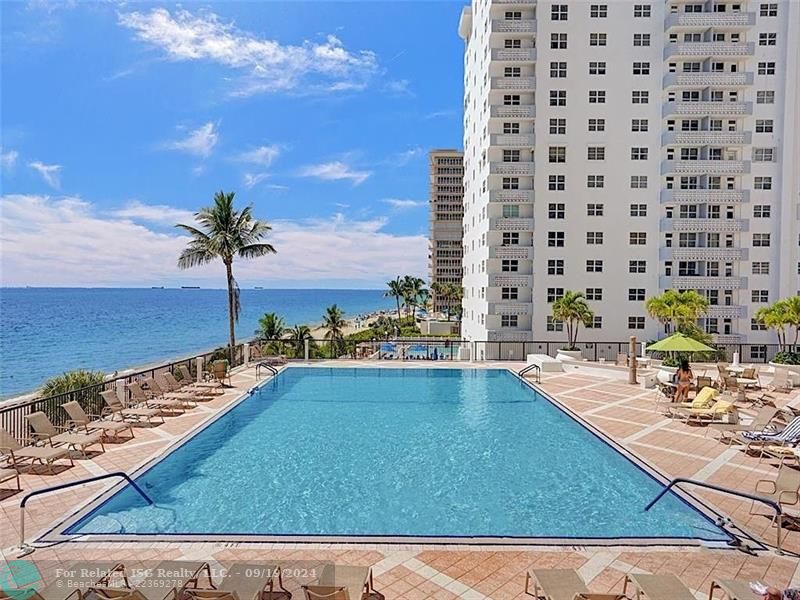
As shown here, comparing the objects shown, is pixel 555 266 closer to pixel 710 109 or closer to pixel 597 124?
pixel 597 124

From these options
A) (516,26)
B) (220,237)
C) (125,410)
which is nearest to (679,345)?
(125,410)

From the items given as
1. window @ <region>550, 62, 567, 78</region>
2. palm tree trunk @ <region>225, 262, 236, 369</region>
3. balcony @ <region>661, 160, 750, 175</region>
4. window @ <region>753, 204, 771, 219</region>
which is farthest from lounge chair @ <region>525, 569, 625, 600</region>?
window @ <region>753, 204, 771, 219</region>

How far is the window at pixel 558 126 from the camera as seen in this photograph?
115 ft

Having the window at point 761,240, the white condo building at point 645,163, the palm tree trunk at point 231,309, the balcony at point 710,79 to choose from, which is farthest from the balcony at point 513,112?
the palm tree trunk at point 231,309

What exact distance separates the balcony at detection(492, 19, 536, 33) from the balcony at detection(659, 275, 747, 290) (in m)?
21.0

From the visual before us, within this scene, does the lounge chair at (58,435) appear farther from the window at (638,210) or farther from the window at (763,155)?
the window at (763,155)

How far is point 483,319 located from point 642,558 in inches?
1217

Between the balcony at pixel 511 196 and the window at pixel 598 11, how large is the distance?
43.7 feet

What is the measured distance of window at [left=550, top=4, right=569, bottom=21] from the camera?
3478 cm

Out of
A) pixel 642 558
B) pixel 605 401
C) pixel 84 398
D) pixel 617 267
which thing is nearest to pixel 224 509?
pixel 642 558

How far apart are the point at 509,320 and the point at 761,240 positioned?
Answer: 62.7 feet

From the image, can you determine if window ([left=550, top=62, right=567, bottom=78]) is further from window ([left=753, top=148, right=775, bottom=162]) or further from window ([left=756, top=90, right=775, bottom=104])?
window ([left=753, top=148, right=775, bottom=162])

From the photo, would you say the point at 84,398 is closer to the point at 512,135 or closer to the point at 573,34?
the point at 512,135

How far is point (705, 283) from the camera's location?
34.3 metres
